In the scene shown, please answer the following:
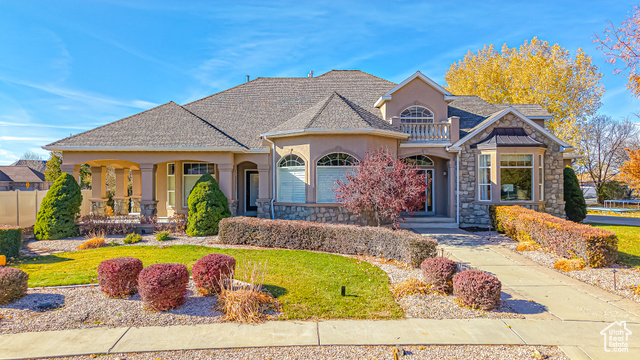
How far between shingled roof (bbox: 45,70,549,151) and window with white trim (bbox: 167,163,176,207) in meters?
2.24

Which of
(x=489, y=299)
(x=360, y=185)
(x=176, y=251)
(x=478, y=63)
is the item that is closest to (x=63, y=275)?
(x=176, y=251)

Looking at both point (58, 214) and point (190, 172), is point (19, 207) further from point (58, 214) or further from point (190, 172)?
point (190, 172)

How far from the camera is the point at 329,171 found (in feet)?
45.4

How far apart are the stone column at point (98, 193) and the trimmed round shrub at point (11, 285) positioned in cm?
1173

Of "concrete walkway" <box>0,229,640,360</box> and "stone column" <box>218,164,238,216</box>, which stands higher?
"stone column" <box>218,164,238,216</box>

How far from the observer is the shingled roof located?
14.3m

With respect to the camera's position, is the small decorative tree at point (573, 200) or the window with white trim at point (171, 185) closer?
the small decorative tree at point (573, 200)

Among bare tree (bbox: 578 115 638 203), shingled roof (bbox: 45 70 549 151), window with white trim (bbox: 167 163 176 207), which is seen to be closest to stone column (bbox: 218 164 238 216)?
shingled roof (bbox: 45 70 549 151)

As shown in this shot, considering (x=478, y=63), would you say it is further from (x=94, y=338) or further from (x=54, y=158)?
(x=54, y=158)

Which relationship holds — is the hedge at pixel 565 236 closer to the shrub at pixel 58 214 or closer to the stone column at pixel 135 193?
the shrub at pixel 58 214

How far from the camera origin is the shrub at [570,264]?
26.4 ft

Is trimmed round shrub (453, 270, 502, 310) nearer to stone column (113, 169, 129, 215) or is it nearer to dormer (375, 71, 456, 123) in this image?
dormer (375, 71, 456, 123)

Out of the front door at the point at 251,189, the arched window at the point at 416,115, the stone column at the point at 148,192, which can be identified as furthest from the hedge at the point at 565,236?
the stone column at the point at 148,192

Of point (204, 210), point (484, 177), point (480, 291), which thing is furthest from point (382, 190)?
point (204, 210)
